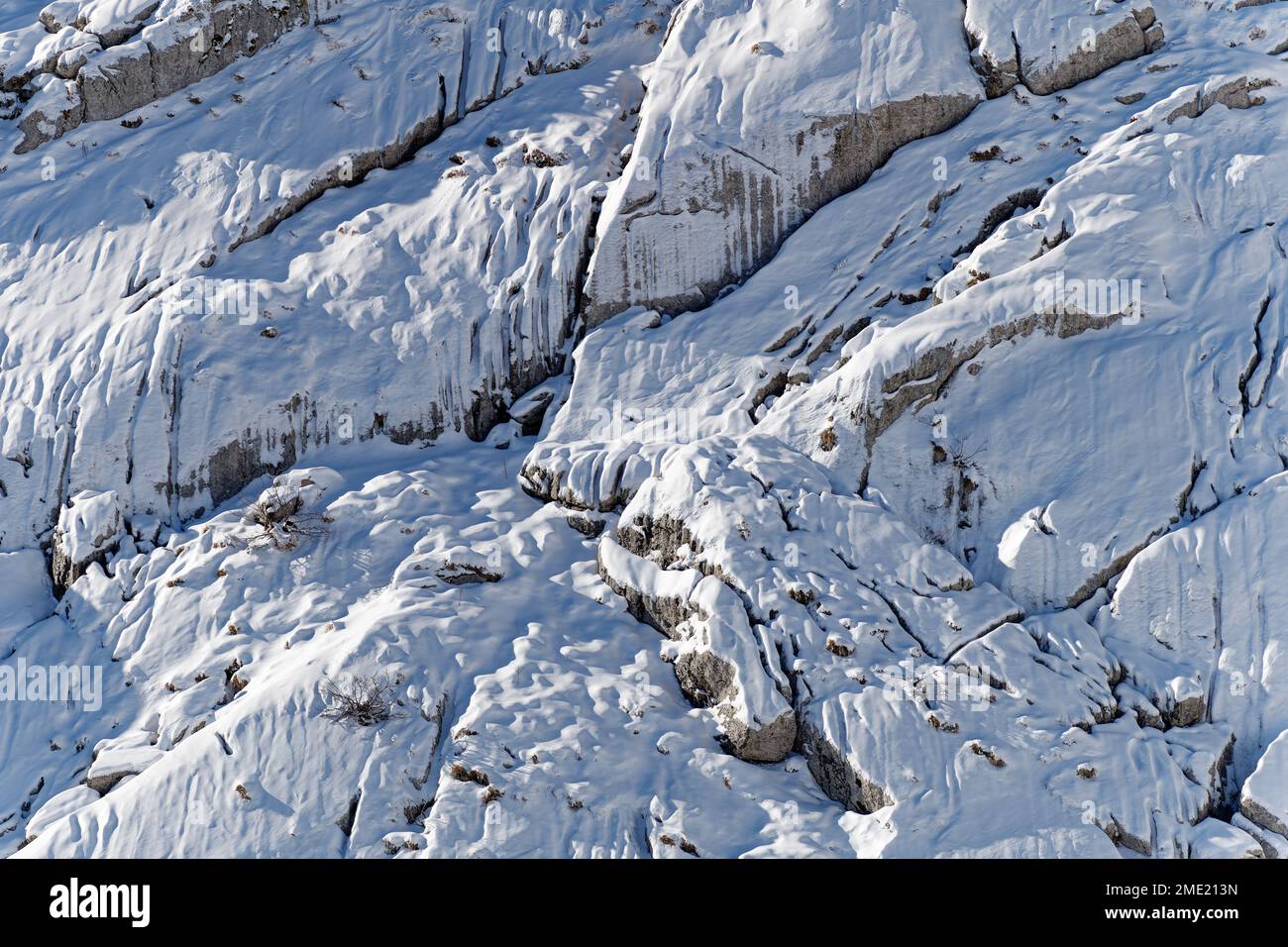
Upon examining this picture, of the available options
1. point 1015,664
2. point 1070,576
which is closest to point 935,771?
point 1015,664

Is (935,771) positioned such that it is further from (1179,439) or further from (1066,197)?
(1066,197)

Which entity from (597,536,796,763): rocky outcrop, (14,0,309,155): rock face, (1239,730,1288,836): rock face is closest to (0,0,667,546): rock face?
(14,0,309,155): rock face

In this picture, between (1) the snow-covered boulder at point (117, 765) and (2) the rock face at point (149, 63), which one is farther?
Answer: (2) the rock face at point (149, 63)

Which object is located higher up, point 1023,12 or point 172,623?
point 1023,12

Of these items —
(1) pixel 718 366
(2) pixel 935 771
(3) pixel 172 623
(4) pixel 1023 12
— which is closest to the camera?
(2) pixel 935 771

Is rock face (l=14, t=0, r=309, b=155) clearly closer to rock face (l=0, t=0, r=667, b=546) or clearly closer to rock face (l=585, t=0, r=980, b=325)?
rock face (l=0, t=0, r=667, b=546)

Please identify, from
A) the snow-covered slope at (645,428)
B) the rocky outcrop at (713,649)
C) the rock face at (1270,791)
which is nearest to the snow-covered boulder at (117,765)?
the snow-covered slope at (645,428)

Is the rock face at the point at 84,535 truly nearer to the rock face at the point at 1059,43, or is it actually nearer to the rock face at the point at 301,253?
the rock face at the point at 301,253

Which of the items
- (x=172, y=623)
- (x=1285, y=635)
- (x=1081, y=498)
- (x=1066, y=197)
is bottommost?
(x=172, y=623)
